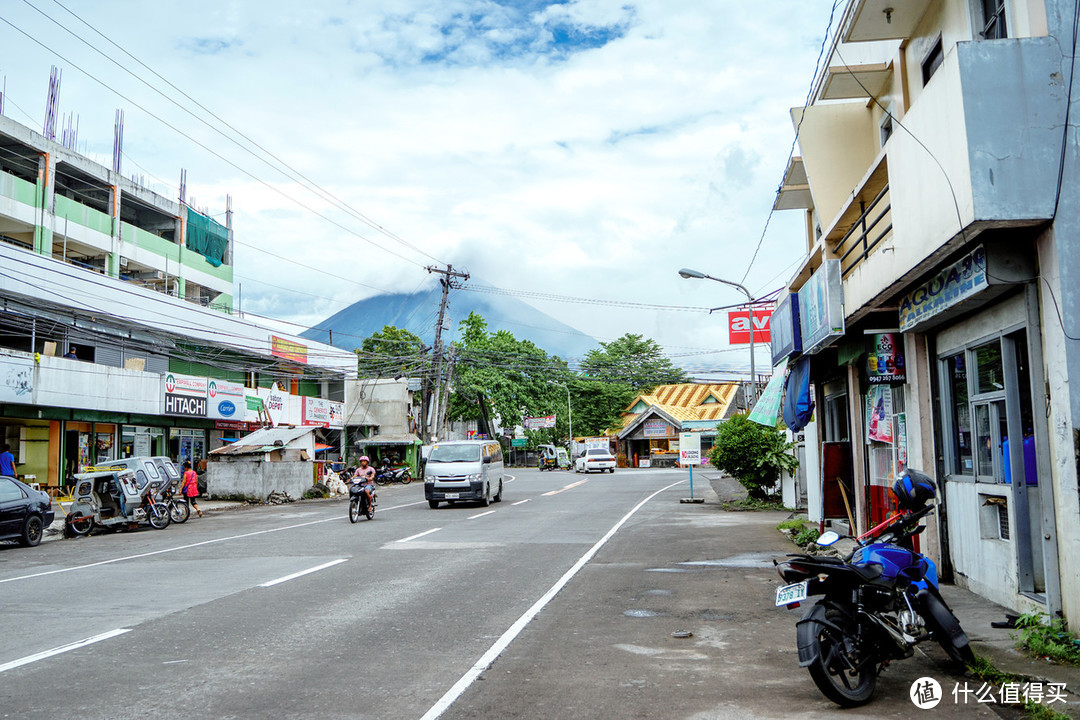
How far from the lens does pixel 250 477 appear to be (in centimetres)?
3259

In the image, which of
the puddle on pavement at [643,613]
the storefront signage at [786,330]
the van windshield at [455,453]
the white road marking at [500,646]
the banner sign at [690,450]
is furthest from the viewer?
the banner sign at [690,450]

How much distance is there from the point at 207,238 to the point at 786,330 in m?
40.7

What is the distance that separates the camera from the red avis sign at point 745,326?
28406mm

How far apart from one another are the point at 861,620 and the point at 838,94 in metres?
9.61

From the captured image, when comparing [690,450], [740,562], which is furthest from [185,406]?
[740,562]

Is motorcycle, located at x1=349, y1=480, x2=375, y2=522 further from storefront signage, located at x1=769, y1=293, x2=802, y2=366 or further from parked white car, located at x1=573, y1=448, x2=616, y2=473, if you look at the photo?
parked white car, located at x1=573, y1=448, x2=616, y2=473

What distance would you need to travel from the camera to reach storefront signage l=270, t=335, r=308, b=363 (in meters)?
41.6

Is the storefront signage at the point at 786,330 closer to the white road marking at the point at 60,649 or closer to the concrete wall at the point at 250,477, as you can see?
the white road marking at the point at 60,649

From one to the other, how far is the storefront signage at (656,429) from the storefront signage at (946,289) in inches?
2280

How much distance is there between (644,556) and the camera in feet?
44.8

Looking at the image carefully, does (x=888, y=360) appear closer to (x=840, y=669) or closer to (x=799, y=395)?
(x=799, y=395)

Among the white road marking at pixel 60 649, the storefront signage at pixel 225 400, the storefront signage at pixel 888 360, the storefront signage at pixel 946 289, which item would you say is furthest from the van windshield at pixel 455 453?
the white road marking at pixel 60 649

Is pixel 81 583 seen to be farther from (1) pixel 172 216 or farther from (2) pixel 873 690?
(1) pixel 172 216

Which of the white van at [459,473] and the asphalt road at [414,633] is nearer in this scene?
the asphalt road at [414,633]
